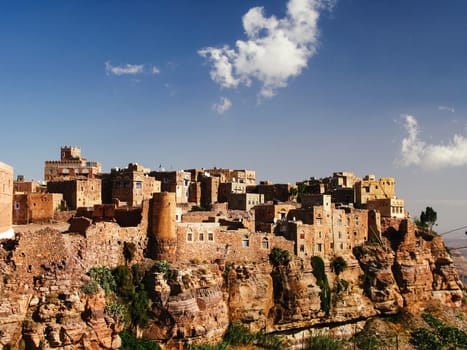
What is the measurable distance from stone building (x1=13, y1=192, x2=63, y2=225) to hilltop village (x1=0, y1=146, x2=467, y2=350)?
101 mm

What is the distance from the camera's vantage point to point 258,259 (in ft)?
180

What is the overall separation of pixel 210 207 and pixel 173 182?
589 cm

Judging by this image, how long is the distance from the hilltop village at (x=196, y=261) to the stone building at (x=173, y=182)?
0.17 m

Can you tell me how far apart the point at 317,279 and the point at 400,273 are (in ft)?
45.8

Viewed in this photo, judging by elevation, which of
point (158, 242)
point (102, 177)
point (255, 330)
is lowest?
point (255, 330)

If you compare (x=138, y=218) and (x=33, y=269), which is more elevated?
(x=138, y=218)

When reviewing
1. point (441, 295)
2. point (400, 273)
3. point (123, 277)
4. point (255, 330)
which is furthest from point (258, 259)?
point (441, 295)

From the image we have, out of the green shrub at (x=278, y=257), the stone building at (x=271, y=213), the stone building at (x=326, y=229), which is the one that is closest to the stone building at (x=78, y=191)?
the stone building at (x=271, y=213)

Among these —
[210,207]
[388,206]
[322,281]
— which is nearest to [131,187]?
[210,207]

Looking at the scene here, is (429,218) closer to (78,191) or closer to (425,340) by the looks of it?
(425,340)

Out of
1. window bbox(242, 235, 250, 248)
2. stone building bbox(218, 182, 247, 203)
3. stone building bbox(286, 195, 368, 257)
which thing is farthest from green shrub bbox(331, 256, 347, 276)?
stone building bbox(218, 182, 247, 203)

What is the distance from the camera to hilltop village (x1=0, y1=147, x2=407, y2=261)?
1949 inches

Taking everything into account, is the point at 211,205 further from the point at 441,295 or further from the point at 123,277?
the point at 441,295

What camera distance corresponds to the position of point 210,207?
230 feet
